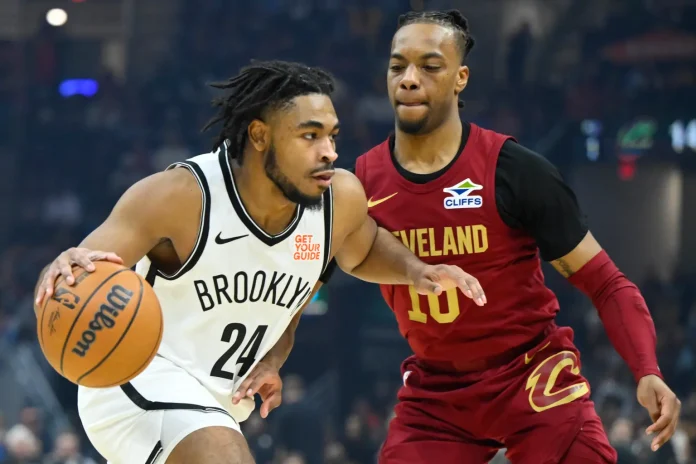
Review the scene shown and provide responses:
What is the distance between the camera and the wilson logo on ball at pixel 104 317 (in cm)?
274

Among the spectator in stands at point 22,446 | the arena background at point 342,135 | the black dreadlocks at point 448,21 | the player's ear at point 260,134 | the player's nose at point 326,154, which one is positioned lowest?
the spectator in stands at point 22,446

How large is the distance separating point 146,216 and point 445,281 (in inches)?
35.5

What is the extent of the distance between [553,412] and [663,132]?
7.17 meters


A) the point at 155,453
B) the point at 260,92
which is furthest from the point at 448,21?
the point at 155,453

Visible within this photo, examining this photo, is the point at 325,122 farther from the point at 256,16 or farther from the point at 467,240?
the point at 256,16

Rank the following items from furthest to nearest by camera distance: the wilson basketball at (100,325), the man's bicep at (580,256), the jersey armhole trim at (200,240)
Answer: the man's bicep at (580,256), the jersey armhole trim at (200,240), the wilson basketball at (100,325)

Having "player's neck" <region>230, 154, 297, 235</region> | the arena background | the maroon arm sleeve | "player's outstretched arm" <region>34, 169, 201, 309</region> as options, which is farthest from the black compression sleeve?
the arena background

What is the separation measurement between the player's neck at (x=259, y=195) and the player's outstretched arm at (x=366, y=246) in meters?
0.19

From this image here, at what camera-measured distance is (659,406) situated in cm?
314

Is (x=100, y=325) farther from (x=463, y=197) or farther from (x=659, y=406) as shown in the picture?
(x=659, y=406)

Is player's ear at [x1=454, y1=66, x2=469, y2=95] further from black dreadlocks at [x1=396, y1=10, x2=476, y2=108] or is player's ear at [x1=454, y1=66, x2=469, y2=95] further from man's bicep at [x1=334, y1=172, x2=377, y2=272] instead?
man's bicep at [x1=334, y1=172, x2=377, y2=272]


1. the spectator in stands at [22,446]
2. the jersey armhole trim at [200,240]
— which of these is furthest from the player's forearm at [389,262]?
the spectator in stands at [22,446]

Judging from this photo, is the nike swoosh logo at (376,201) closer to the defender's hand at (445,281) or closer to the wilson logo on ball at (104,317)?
the defender's hand at (445,281)

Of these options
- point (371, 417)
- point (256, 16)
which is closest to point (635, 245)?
point (371, 417)
